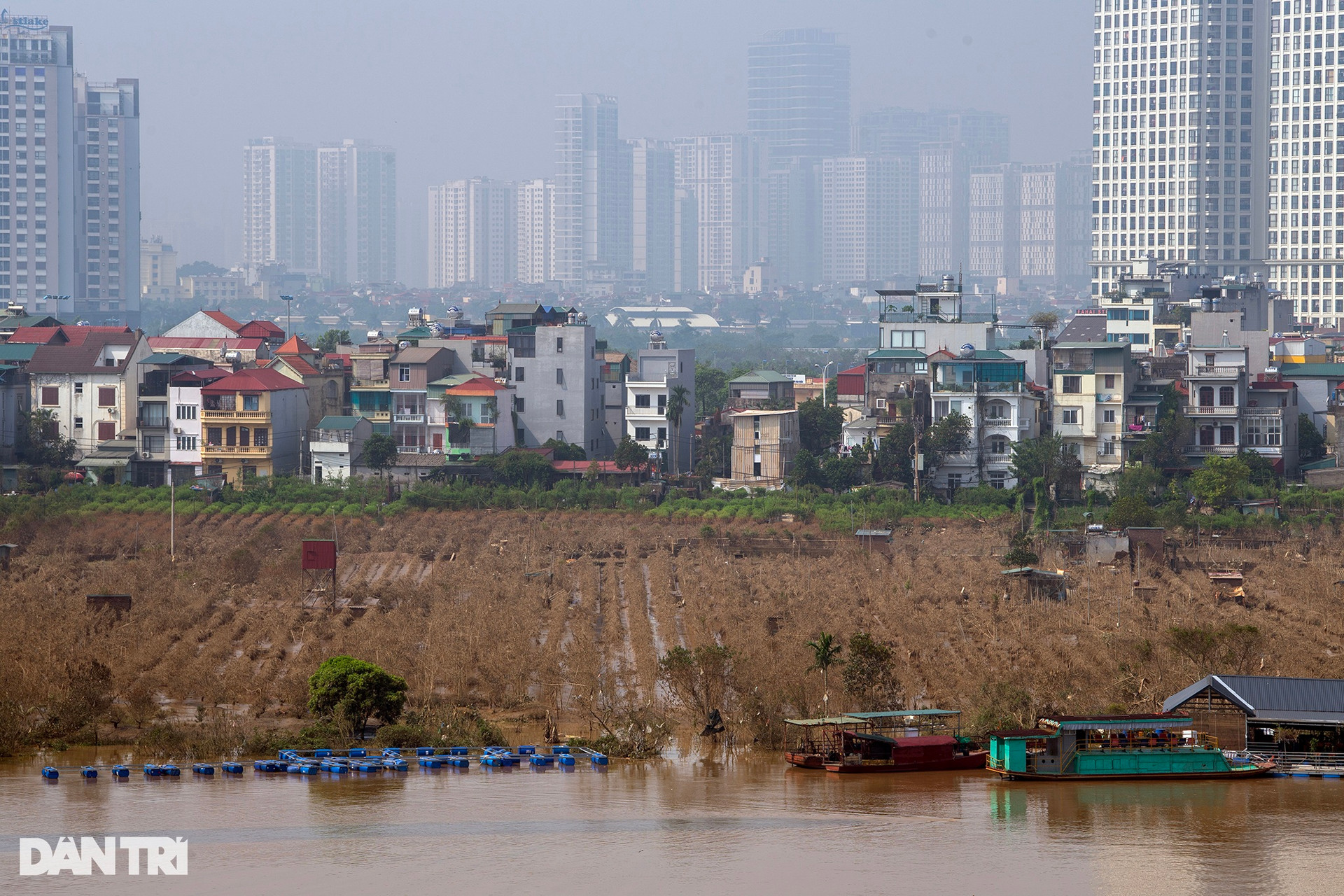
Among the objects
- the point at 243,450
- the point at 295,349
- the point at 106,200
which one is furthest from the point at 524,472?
the point at 106,200

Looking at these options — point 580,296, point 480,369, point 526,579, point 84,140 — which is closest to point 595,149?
point 580,296

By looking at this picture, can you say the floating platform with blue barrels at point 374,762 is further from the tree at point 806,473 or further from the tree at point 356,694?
the tree at point 806,473

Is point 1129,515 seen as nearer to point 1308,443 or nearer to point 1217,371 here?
point 1217,371

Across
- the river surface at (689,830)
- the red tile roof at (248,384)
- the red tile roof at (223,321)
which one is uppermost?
the red tile roof at (223,321)

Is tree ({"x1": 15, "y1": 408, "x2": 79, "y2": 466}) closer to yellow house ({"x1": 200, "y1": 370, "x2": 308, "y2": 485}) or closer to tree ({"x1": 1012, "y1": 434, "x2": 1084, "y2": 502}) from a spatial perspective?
yellow house ({"x1": 200, "y1": 370, "x2": 308, "y2": 485})

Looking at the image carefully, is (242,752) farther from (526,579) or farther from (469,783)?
(526,579)

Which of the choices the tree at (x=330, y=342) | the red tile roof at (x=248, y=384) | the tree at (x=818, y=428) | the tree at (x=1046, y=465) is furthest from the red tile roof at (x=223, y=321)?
the tree at (x=1046, y=465)
